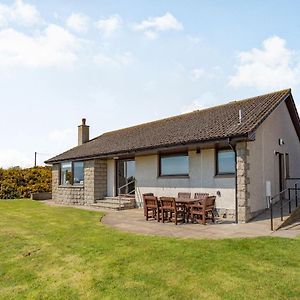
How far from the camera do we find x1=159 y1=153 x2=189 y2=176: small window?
1453 cm

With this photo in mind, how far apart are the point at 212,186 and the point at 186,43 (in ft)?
19.6

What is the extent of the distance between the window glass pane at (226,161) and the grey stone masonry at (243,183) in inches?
39.0

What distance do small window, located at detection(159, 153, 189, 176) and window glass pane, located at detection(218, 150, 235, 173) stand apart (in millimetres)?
1835

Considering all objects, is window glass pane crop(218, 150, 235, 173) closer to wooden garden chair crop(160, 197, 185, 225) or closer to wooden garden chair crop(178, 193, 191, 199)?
wooden garden chair crop(178, 193, 191, 199)

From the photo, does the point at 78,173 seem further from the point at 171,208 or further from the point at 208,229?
the point at 208,229

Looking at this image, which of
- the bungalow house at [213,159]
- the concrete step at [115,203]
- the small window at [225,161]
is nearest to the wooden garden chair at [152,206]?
the bungalow house at [213,159]

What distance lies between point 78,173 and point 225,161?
11.4 m

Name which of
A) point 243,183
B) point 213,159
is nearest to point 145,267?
point 243,183

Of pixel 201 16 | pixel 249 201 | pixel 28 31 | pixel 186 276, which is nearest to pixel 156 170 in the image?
pixel 249 201

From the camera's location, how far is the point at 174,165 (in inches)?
593

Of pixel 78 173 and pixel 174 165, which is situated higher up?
pixel 174 165

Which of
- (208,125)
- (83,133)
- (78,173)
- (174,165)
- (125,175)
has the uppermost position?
(83,133)

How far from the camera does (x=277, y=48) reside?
10664mm

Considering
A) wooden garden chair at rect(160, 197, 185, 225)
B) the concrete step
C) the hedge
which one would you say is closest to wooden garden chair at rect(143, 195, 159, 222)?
wooden garden chair at rect(160, 197, 185, 225)
